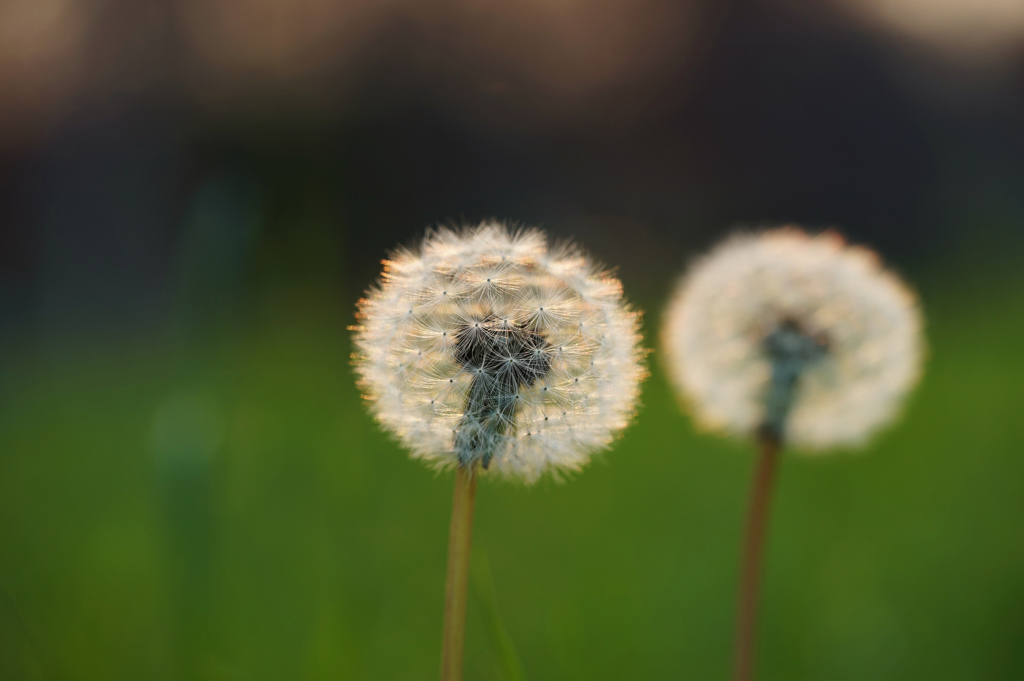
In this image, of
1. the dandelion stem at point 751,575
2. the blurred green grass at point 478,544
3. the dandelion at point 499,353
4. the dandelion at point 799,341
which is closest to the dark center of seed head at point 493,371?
the dandelion at point 499,353

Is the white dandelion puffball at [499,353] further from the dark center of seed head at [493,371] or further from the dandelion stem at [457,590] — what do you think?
the dandelion stem at [457,590]

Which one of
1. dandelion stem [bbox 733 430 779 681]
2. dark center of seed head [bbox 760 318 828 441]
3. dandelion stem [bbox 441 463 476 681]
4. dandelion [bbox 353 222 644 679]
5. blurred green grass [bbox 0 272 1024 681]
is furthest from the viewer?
blurred green grass [bbox 0 272 1024 681]

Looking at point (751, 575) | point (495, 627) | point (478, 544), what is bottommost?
point (495, 627)

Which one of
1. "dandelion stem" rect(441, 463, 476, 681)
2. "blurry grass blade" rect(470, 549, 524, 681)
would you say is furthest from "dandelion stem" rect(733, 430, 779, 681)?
→ "dandelion stem" rect(441, 463, 476, 681)

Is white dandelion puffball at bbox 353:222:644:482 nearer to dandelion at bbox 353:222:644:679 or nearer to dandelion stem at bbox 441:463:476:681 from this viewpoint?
dandelion at bbox 353:222:644:679

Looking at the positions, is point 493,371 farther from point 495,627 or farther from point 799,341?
point 799,341

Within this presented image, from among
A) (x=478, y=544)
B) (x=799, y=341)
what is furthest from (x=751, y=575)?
(x=478, y=544)
